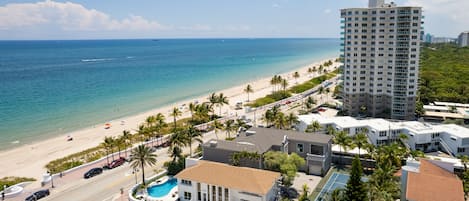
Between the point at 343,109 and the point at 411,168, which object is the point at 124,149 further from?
the point at 343,109

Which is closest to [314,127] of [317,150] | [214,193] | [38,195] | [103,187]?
[317,150]

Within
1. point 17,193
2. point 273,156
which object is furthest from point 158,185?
point 17,193

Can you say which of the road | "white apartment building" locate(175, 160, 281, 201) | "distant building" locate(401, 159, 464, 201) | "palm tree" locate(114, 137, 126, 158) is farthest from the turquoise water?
"distant building" locate(401, 159, 464, 201)

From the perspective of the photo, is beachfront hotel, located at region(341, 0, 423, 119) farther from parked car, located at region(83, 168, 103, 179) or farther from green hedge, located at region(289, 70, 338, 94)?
parked car, located at region(83, 168, 103, 179)

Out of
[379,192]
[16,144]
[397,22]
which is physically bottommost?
[16,144]

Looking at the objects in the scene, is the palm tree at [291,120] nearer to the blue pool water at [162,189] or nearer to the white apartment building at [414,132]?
the white apartment building at [414,132]

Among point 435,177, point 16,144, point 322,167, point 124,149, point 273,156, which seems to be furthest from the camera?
point 16,144
